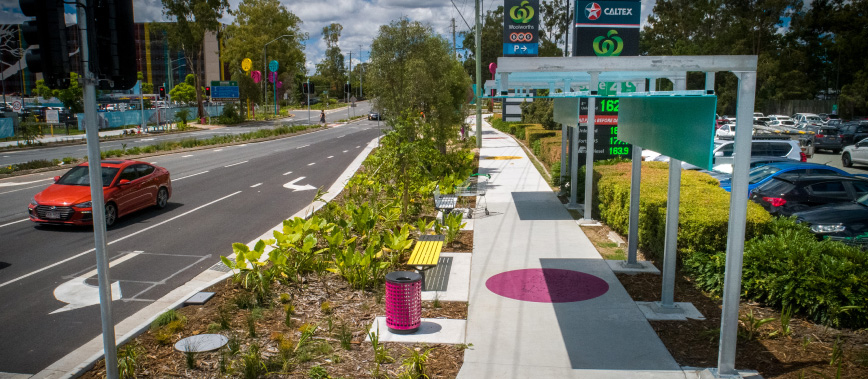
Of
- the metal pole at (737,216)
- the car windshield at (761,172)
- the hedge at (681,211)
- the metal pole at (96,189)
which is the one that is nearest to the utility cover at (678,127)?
the metal pole at (737,216)

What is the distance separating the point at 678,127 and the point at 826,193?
849 centimetres

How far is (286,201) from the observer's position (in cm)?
1783

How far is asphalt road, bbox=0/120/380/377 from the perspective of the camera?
784 cm

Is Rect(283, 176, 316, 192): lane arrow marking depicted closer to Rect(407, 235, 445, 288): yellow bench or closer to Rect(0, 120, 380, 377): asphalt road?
Rect(0, 120, 380, 377): asphalt road

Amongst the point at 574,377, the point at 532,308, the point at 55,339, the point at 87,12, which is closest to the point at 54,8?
the point at 87,12

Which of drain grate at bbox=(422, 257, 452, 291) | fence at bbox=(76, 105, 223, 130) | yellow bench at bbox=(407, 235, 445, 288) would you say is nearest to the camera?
yellow bench at bbox=(407, 235, 445, 288)

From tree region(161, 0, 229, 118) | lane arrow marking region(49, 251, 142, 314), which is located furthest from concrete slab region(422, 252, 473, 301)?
tree region(161, 0, 229, 118)

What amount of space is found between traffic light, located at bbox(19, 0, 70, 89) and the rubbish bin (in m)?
4.00

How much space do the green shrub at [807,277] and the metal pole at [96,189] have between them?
7.16 meters

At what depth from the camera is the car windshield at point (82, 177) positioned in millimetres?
14453

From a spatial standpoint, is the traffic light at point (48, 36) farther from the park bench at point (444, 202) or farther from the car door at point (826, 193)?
the car door at point (826, 193)

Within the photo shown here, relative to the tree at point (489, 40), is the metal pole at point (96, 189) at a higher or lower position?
lower

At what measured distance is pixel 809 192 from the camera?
13.0 meters

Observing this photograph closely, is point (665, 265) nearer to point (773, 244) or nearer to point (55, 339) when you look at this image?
point (773, 244)
